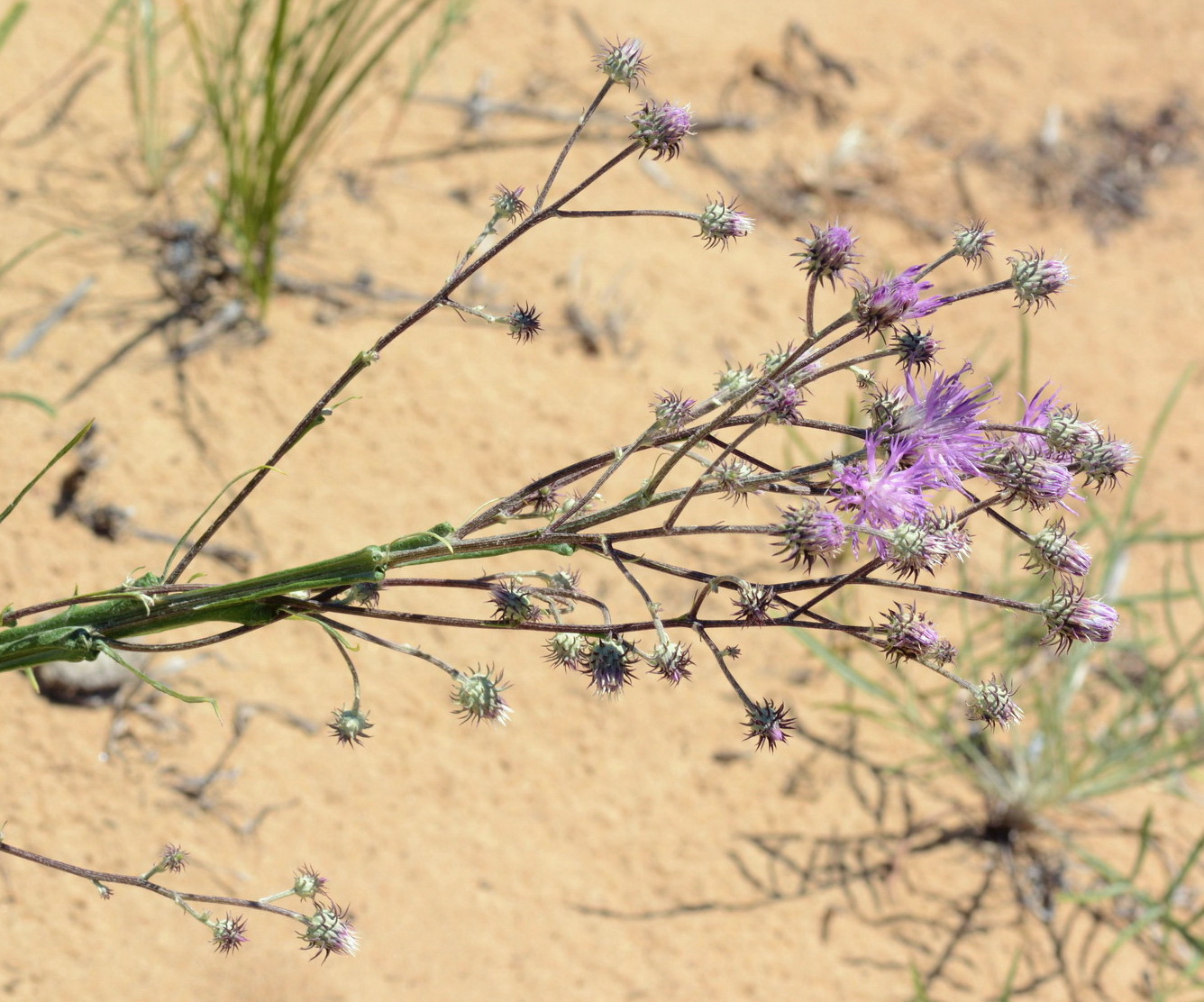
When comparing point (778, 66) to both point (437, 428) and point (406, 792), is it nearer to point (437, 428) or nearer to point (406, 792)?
point (437, 428)

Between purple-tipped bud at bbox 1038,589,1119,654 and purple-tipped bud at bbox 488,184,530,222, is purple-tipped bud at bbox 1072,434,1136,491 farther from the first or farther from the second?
purple-tipped bud at bbox 488,184,530,222

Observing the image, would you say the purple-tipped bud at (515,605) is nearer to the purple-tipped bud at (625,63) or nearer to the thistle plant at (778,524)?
the thistle plant at (778,524)

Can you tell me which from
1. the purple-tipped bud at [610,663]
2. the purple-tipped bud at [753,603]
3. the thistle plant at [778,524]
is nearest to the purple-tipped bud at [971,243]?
the thistle plant at [778,524]

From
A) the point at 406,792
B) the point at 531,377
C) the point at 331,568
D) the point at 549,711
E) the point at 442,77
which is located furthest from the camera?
the point at 442,77

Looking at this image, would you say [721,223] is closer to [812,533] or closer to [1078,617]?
[812,533]

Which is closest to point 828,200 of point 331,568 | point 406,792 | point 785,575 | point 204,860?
point 785,575

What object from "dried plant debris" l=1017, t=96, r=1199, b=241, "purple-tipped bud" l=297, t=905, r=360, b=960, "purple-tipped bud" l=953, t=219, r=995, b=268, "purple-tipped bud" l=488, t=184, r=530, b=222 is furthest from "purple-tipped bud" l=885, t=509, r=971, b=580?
"dried plant debris" l=1017, t=96, r=1199, b=241
